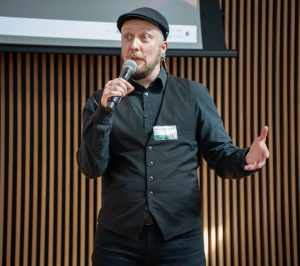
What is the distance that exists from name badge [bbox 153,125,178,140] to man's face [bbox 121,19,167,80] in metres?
0.25

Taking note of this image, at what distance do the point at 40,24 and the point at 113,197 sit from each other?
1656 millimetres

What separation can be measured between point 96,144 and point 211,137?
549 mm

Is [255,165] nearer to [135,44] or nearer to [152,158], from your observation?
[152,158]

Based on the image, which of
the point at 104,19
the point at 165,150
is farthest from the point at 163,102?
the point at 104,19

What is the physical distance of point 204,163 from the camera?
3129 mm

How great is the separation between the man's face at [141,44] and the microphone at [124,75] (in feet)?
0.27

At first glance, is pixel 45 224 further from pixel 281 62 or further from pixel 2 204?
pixel 281 62

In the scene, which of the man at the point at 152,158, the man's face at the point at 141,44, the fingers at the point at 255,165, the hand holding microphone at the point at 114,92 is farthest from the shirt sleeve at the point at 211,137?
the hand holding microphone at the point at 114,92

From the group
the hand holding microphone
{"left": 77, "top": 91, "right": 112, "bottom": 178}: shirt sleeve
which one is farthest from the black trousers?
the hand holding microphone

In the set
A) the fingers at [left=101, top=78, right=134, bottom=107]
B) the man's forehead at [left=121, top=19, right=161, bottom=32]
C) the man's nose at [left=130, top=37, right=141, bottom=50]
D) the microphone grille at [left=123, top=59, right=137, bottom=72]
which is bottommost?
the fingers at [left=101, top=78, right=134, bottom=107]

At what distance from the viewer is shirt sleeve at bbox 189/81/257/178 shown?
5.34 feet

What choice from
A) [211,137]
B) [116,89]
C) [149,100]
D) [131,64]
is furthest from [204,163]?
[116,89]

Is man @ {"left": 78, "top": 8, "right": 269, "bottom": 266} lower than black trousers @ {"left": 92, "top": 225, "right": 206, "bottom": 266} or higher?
higher

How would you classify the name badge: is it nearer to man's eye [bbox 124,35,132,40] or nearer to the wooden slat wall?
man's eye [bbox 124,35,132,40]
